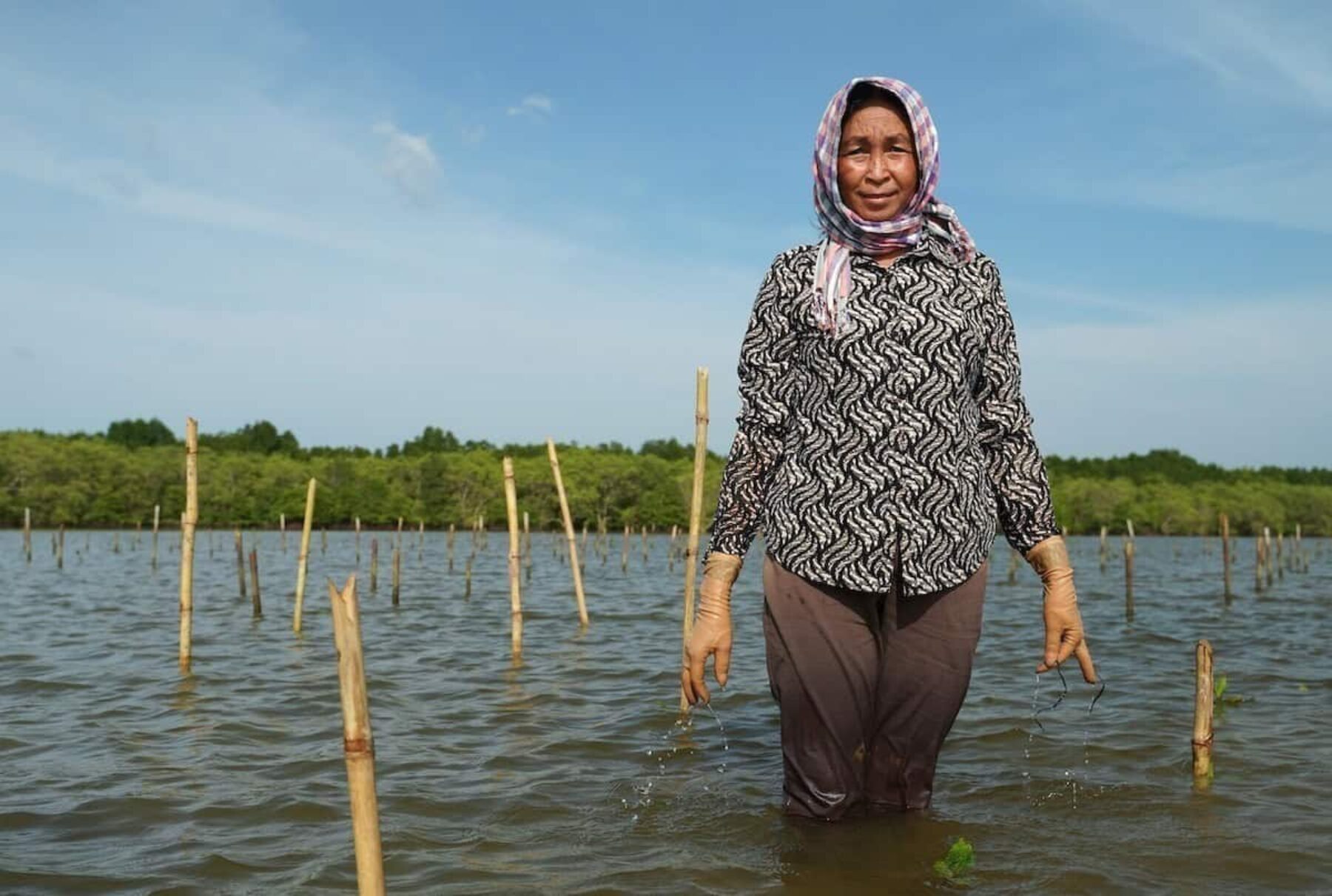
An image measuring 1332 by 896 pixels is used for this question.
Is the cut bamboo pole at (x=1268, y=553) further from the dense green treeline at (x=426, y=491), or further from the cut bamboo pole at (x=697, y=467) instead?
the dense green treeline at (x=426, y=491)

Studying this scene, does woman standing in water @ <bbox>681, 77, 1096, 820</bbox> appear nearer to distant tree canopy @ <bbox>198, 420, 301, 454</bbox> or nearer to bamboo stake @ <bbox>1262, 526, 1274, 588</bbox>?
bamboo stake @ <bbox>1262, 526, 1274, 588</bbox>

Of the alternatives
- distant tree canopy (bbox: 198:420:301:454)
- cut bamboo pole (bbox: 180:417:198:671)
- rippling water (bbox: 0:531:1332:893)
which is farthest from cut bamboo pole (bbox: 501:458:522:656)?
distant tree canopy (bbox: 198:420:301:454)

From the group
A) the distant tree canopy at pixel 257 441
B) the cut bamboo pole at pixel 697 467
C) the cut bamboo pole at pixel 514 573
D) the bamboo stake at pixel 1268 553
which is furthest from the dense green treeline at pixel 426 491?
the cut bamboo pole at pixel 697 467

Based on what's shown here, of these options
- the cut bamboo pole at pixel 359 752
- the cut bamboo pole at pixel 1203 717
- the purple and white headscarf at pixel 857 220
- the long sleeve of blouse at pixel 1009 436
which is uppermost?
the purple and white headscarf at pixel 857 220

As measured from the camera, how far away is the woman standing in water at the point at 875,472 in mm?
2879

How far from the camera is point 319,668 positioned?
30.3 ft

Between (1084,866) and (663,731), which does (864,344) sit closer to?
(1084,866)

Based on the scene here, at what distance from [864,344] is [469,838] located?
2278 mm

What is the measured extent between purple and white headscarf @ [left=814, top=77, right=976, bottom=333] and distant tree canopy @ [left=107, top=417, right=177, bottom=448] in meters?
119

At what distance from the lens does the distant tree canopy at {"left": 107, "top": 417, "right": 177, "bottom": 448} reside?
112 metres

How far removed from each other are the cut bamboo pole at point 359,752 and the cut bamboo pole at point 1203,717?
3488 millimetres

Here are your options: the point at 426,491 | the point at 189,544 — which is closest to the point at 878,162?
the point at 189,544

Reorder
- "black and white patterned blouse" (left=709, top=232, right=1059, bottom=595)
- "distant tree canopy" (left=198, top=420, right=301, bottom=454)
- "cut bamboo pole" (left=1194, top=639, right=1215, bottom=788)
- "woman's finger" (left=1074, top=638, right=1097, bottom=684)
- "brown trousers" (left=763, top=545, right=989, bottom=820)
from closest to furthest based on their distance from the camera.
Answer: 1. "black and white patterned blouse" (left=709, top=232, right=1059, bottom=595)
2. "brown trousers" (left=763, top=545, right=989, bottom=820)
3. "woman's finger" (left=1074, top=638, right=1097, bottom=684)
4. "cut bamboo pole" (left=1194, top=639, right=1215, bottom=788)
5. "distant tree canopy" (left=198, top=420, right=301, bottom=454)

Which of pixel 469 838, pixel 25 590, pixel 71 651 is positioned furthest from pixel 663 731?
pixel 25 590
